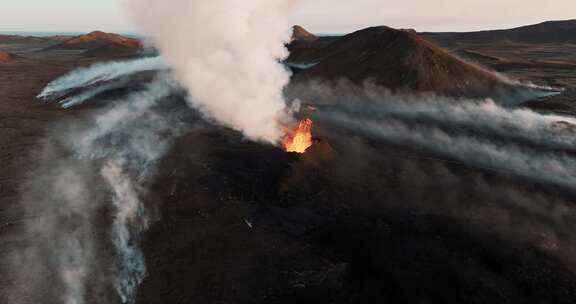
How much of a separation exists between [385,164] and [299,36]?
168963 millimetres

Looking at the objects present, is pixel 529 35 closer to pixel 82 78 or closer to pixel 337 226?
pixel 82 78

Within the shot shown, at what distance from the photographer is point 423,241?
66.8ft

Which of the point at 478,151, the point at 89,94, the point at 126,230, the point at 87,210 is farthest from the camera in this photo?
the point at 89,94

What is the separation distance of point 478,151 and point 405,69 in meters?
28.9

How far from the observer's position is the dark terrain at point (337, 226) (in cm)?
1702

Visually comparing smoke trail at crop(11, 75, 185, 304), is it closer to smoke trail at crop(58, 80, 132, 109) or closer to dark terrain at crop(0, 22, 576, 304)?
dark terrain at crop(0, 22, 576, 304)

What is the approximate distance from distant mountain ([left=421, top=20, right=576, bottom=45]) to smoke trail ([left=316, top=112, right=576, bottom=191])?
468ft

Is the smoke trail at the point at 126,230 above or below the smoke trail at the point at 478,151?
below

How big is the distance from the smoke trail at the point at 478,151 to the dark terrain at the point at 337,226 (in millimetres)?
1733

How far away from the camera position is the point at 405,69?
59562 mm

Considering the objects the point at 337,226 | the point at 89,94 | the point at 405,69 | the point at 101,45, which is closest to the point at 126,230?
the point at 337,226

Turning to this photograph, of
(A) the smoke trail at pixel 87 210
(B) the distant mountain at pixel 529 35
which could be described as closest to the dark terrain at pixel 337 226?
(A) the smoke trail at pixel 87 210

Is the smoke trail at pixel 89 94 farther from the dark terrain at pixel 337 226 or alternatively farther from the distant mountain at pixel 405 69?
the distant mountain at pixel 405 69

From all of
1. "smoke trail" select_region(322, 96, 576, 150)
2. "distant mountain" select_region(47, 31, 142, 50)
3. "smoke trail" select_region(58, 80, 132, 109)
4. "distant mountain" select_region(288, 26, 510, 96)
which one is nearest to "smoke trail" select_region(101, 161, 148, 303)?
"smoke trail" select_region(58, 80, 132, 109)
